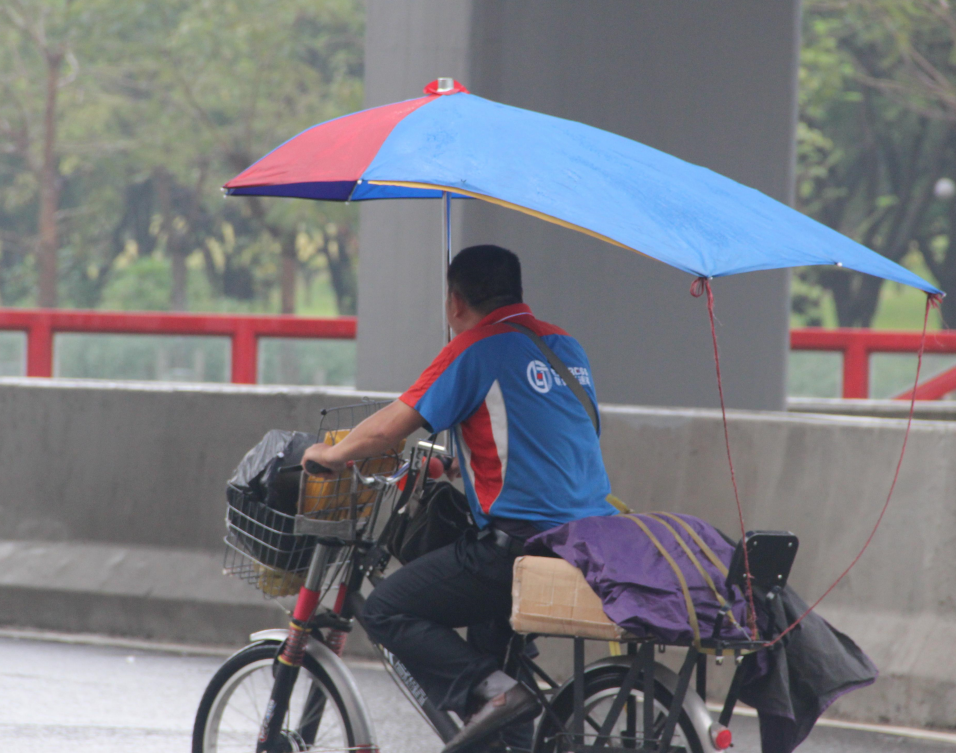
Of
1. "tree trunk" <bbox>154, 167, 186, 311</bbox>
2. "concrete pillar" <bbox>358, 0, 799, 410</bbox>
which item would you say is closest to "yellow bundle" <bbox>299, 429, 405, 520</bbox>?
"concrete pillar" <bbox>358, 0, 799, 410</bbox>

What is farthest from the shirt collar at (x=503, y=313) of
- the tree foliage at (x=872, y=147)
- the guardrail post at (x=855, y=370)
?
the tree foliage at (x=872, y=147)

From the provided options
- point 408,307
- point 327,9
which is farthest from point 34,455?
point 327,9

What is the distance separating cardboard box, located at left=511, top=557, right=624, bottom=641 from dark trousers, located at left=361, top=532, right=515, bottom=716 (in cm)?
21

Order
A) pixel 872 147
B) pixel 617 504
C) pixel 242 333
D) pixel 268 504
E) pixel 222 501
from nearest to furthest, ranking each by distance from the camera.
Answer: pixel 268 504 < pixel 617 504 < pixel 222 501 < pixel 242 333 < pixel 872 147

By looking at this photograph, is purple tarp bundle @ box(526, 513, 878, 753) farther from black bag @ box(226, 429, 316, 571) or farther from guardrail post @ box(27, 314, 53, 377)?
guardrail post @ box(27, 314, 53, 377)

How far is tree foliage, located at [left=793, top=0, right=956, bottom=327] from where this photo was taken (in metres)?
27.6

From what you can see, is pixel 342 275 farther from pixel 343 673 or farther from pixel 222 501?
pixel 343 673

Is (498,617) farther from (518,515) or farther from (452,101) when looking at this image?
(452,101)

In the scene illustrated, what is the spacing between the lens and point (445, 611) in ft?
11.8

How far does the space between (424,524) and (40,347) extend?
33.3ft

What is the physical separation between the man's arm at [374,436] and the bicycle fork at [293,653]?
13.9 inches

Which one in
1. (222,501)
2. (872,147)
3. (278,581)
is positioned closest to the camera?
(278,581)

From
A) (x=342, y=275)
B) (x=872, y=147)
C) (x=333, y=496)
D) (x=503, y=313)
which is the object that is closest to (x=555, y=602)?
(x=333, y=496)

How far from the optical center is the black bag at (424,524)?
3.71 m
